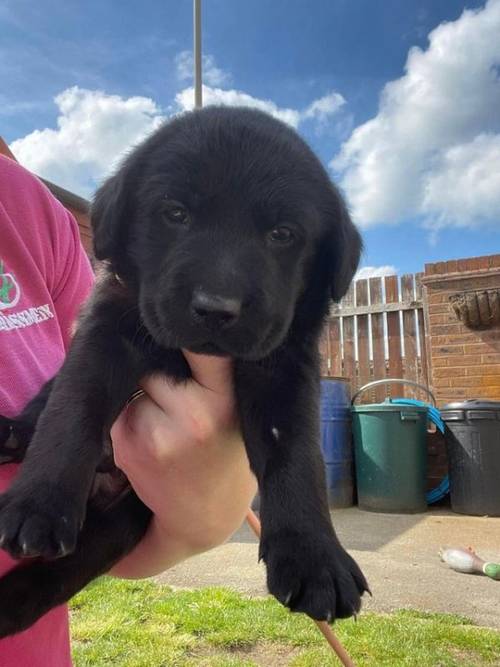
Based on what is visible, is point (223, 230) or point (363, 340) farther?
point (363, 340)

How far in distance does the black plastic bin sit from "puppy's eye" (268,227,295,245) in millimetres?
4383

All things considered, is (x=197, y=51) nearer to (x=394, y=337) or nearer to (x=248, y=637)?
(x=248, y=637)

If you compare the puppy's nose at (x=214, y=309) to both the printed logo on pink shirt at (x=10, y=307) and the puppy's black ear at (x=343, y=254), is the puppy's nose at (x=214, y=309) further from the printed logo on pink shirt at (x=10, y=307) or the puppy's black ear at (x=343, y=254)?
the printed logo on pink shirt at (x=10, y=307)

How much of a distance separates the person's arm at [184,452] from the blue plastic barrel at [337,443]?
13.4ft

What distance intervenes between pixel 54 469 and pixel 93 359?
23 cm

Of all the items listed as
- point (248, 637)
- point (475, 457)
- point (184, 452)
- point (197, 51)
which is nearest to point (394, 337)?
point (475, 457)

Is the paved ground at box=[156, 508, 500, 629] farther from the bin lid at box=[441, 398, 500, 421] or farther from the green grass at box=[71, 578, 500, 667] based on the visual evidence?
the bin lid at box=[441, 398, 500, 421]

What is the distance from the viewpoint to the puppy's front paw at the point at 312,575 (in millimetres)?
980

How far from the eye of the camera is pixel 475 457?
5164mm

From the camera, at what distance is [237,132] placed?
1.23 metres

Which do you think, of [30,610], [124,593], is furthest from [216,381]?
[124,593]

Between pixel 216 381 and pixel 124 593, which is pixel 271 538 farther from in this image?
pixel 124 593

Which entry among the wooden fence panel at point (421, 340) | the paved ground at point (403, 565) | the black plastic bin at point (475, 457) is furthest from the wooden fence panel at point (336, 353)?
the paved ground at point (403, 565)

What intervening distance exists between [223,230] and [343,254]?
336mm
